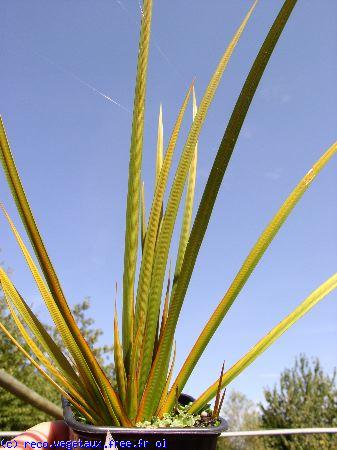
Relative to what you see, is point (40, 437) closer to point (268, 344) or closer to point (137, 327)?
point (137, 327)

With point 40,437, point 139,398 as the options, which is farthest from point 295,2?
point 40,437

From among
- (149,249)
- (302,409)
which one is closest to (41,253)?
(149,249)

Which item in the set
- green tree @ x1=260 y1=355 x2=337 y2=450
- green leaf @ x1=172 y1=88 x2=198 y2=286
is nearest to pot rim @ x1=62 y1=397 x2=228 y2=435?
green leaf @ x1=172 y1=88 x2=198 y2=286

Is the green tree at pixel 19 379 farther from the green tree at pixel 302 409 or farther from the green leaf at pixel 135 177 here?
the green leaf at pixel 135 177

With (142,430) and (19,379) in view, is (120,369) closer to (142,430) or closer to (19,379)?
(142,430)

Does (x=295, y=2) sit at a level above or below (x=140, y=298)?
above

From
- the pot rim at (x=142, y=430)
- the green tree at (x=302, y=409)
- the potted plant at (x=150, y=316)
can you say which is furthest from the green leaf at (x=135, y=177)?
the green tree at (x=302, y=409)

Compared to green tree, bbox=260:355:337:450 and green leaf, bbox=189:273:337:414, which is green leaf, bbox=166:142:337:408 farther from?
green tree, bbox=260:355:337:450
